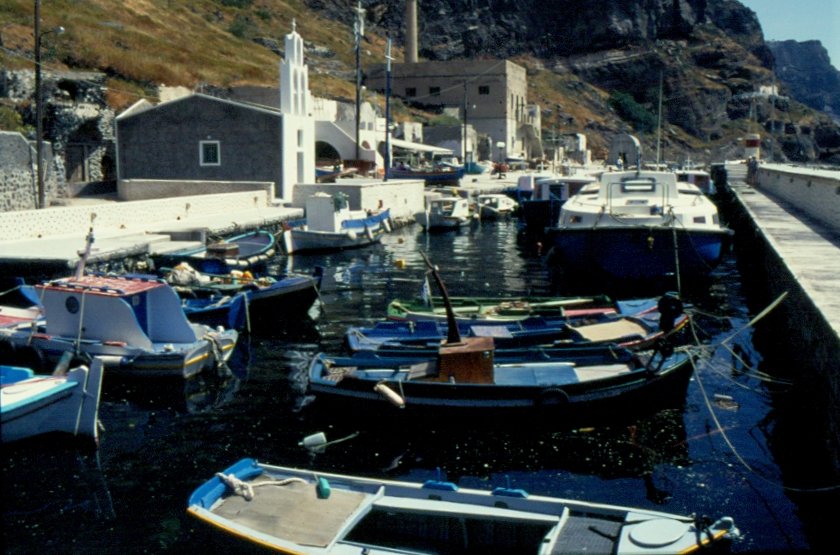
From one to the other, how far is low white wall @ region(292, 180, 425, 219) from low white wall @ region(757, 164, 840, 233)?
67.7 feet

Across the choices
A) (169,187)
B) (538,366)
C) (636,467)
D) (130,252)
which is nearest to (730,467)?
(636,467)

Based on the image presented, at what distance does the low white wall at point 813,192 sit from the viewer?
29.6 m

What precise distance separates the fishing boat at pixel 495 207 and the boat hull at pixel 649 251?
1019 inches

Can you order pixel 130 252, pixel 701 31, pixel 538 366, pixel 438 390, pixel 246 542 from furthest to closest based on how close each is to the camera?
pixel 701 31 < pixel 130 252 < pixel 538 366 < pixel 438 390 < pixel 246 542

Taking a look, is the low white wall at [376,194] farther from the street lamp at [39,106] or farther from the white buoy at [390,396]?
the white buoy at [390,396]

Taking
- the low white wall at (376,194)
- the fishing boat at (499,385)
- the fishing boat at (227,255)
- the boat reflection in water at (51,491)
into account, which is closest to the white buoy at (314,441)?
the fishing boat at (499,385)

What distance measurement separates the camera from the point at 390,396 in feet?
46.8

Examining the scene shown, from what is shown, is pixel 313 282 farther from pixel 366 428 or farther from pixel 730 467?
pixel 730 467

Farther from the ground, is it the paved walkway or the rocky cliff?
the rocky cliff

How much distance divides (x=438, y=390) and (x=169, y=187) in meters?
34.0

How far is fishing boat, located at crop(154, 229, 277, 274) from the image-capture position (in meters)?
26.7

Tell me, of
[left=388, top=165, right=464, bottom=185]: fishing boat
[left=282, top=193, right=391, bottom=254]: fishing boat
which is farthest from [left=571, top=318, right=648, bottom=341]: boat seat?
[left=388, top=165, right=464, bottom=185]: fishing boat

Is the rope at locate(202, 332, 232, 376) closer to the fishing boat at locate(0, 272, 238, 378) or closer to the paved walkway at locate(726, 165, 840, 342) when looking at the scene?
the fishing boat at locate(0, 272, 238, 378)

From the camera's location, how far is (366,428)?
1502cm
